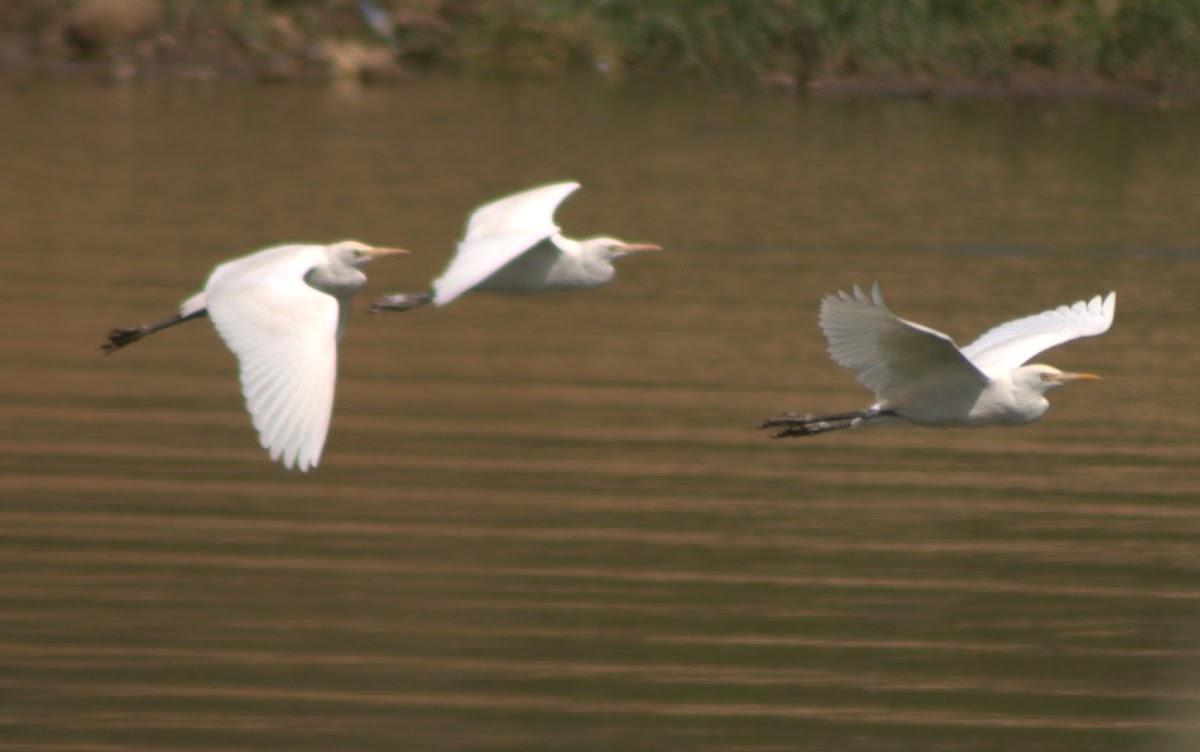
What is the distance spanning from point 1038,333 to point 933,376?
30.7 inches

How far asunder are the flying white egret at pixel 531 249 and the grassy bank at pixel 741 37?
64.1 ft

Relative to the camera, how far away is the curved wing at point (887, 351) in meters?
8.91

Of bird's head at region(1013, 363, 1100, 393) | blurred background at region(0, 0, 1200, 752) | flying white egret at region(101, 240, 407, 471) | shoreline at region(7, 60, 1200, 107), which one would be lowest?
shoreline at region(7, 60, 1200, 107)

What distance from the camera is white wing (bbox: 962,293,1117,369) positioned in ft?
32.4

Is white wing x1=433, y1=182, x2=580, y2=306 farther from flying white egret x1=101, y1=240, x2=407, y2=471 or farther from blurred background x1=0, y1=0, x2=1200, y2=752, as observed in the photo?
blurred background x1=0, y1=0, x2=1200, y2=752

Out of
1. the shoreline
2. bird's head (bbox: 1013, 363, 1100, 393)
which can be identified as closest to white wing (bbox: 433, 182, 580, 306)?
bird's head (bbox: 1013, 363, 1100, 393)

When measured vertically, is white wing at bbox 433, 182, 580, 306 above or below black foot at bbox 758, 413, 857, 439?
above

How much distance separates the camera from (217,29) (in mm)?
31375

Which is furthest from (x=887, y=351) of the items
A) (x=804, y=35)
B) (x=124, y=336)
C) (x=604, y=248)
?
(x=804, y=35)

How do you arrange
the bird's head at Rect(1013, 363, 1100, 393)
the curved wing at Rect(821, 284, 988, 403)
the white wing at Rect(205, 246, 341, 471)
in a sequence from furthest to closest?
the bird's head at Rect(1013, 363, 1100, 393) → the curved wing at Rect(821, 284, 988, 403) → the white wing at Rect(205, 246, 341, 471)

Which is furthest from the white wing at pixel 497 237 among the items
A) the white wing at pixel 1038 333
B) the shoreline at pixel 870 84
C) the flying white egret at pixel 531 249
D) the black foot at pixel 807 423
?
the shoreline at pixel 870 84

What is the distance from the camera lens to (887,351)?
935 centimetres

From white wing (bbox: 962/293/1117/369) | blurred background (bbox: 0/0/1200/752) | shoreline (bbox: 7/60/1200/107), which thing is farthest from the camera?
shoreline (bbox: 7/60/1200/107)

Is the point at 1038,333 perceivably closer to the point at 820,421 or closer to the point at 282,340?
the point at 820,421
